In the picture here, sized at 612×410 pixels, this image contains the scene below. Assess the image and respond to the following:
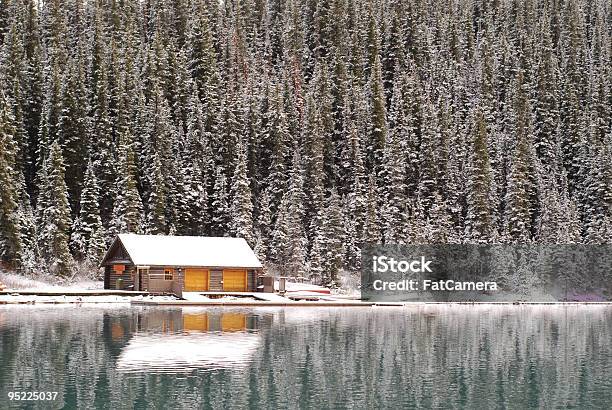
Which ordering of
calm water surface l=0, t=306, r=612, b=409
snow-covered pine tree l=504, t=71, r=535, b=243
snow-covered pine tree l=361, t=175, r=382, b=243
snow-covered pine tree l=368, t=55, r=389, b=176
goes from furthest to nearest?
snow-covered pine tree l=368, t=55, r=389, b=176, snow-covered pine tree l=504, t=71, r=535, b=243, snow-covered pine tree l=361, t=175, r=382, b=243, calm water surface l=0, t=306, r=612, b=409


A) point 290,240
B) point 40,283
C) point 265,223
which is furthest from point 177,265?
point 265,223

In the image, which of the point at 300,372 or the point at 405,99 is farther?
the point at 405,99

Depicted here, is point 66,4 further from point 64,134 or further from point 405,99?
point 405,99

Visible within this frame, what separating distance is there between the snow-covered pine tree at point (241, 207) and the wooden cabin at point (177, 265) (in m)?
9.63

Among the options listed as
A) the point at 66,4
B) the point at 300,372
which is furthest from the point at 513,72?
the point at 300,372

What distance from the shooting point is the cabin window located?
68.9 meters

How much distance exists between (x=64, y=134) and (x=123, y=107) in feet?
27.0

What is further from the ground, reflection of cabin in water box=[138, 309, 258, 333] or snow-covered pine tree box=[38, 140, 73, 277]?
snow-covered pine tree box=[38, 140, 73, 277]

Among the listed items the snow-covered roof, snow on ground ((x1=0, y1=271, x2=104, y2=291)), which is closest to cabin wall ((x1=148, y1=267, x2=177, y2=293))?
the snow-covered roof

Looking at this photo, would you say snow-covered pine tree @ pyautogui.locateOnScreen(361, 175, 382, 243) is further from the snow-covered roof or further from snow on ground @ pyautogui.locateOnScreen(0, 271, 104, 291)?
snow on ground @ pyautogui.locateOnScreen(0, 271, 104, 291)

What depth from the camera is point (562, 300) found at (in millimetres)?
79375

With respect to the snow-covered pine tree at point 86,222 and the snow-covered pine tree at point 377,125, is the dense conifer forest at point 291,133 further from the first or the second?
the snow-covered pine tree at point 377,125

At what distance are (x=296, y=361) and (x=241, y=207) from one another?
55.5 meters

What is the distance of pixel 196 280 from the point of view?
71000 mm
